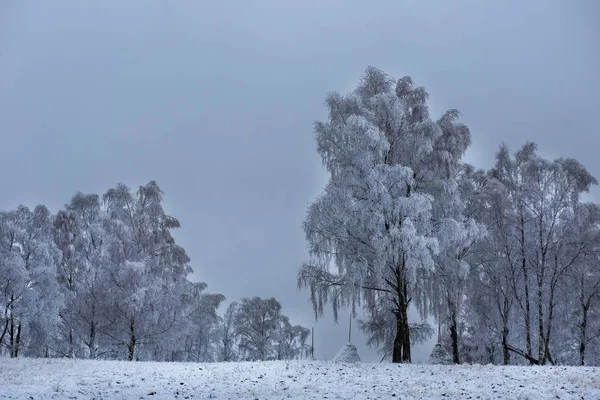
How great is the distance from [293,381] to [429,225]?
29.0ft

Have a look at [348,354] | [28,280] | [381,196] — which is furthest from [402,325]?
[28,280]

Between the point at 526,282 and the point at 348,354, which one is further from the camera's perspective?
the point at 526,282

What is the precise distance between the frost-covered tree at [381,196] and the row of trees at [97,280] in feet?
32.2

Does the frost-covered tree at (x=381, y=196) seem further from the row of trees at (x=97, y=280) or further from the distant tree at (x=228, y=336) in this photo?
the distant tree at (x=228, y=336)

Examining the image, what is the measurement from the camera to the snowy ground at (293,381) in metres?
14.7

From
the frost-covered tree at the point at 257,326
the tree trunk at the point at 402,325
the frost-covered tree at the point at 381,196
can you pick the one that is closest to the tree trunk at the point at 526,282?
the frost-covered tree at the point at 381,196

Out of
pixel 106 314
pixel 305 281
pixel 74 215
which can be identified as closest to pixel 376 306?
pixel 305 281

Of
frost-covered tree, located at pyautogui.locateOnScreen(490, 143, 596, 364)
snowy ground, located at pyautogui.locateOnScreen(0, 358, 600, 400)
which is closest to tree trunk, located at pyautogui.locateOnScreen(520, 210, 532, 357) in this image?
frost-covered tree, located at pyautogui.locateOnScreen(490, 143, 596, 364)

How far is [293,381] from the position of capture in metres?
16.5

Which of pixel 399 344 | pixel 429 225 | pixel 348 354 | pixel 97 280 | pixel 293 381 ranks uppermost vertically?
pixel 429 225

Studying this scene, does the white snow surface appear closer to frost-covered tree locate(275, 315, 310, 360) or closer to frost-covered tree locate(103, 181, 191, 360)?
frost-covered tree locate(103, 181, 191, 360)

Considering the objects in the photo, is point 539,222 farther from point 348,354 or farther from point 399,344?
point 348,354

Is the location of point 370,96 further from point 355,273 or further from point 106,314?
point 106,314

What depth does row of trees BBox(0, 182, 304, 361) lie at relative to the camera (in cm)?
2797
